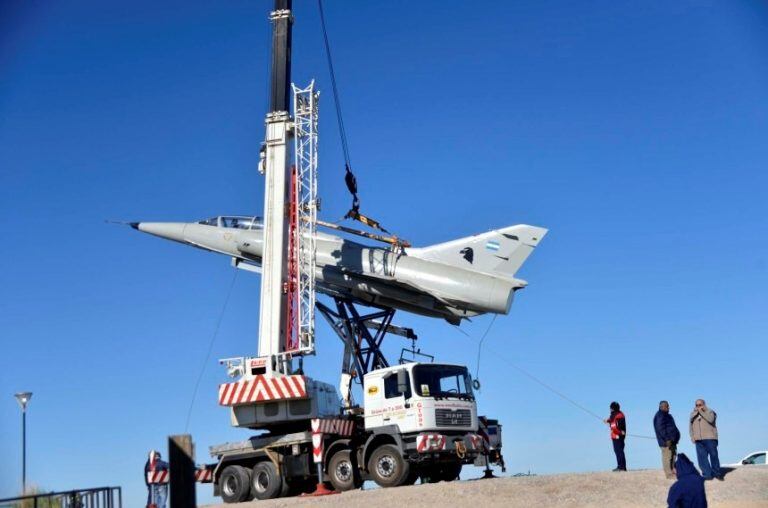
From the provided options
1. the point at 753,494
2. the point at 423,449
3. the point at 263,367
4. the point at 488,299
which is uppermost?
the point at 488,299

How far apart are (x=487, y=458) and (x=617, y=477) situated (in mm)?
3591

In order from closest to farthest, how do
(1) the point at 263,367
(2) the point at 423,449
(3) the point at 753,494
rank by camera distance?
1. (3) the point at 753,494
2. (2) the point at 423,449
3. (1) the point at 263,367

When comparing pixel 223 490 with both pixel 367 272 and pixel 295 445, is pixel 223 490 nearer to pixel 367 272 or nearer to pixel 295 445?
pixel 295 445

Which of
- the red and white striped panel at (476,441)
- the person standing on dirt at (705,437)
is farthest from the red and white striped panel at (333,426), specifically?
the person standing on dirt at (705,437)

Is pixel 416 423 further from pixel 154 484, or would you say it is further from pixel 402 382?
pixel 154 484

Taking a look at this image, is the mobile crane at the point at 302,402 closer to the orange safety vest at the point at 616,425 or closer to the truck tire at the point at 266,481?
the truck tire at the point at 266,481

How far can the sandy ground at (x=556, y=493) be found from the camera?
1512 cm

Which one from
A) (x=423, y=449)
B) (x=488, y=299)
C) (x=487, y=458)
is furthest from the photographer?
(x=488, y=299)

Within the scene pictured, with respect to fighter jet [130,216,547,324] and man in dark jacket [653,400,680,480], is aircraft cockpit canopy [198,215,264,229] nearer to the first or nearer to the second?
fighter jet [130,216,547,324]

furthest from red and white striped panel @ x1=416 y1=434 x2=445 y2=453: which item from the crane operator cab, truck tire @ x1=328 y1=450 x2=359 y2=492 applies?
truck tire @ x1=328 y1=450 x2=359 y2=492

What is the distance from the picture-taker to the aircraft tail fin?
2491cm

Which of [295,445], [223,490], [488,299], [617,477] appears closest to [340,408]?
[295,445]

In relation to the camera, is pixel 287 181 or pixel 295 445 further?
pixel 287 181

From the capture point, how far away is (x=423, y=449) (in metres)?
18.2
